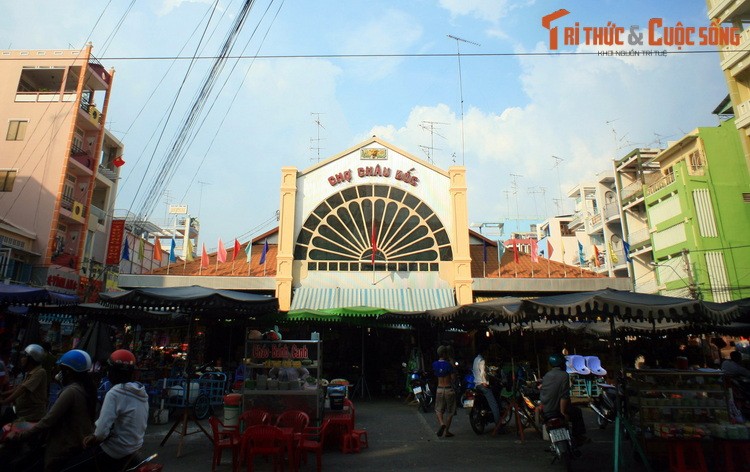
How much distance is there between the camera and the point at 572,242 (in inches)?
1955

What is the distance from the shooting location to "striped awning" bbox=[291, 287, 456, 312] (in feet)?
57.4

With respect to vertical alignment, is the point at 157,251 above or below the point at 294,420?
above

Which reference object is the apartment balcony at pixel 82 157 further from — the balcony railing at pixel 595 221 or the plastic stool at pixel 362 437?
the balcony railing at pixel 595 221

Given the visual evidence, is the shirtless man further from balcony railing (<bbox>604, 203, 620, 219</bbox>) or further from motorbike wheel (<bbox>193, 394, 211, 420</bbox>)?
balcony railing (<bbox>604, 203, 620, 219</bbox>)

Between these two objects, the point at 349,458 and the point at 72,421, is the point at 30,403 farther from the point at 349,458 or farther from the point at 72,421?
the point at 349,458

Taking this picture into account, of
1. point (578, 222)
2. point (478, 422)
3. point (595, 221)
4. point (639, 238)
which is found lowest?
point (478, 422)

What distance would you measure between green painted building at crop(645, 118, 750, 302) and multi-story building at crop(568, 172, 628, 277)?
5774mm

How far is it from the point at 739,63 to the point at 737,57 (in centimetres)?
27

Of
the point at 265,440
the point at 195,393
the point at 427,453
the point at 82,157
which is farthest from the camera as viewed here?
the point at 82,157

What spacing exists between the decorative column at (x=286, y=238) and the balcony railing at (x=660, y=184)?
72.0 ft

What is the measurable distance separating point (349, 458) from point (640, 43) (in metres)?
11.2

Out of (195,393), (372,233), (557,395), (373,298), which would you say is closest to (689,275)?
(372,233)

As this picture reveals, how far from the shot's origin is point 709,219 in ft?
75.7

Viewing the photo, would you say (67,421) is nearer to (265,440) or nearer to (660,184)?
(265,440)
